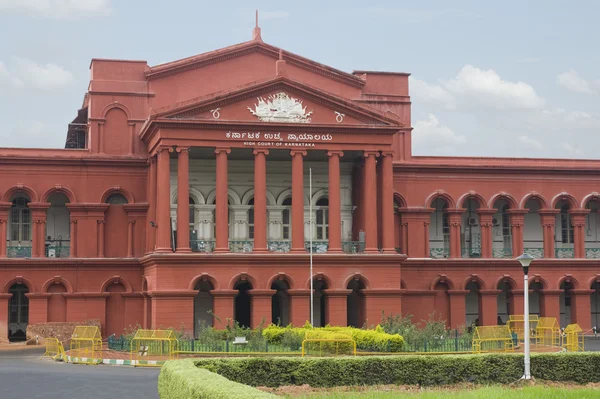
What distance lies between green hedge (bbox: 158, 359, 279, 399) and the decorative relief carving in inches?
891

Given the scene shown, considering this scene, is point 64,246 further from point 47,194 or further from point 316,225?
point 316,225

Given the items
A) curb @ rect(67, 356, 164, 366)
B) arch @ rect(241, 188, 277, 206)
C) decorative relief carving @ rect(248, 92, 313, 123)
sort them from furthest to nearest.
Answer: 1. arch @ rect(241, 188, 277, 206)
2. decorative relief carving @ rect(248, 92, 313, 123)
3. curb @ rect(67, 356, 164, 366)

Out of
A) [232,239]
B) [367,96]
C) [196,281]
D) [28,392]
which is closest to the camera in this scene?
[28,392]

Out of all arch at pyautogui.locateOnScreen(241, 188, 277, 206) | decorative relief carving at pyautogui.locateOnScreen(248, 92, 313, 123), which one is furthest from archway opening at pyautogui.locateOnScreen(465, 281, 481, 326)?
decorative relief carving at pyautogui.locateOnScreen(248, 92, 313, 123)

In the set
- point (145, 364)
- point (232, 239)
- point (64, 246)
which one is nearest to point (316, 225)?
point (232, 239)

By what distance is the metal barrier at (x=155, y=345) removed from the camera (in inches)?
1411

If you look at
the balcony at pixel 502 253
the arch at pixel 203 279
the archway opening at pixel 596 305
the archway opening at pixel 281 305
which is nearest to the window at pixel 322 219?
the archway opening at pixel 281 305

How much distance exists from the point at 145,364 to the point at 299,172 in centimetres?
1425

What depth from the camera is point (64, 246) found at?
4884 cm

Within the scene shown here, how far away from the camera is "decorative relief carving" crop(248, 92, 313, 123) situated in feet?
147

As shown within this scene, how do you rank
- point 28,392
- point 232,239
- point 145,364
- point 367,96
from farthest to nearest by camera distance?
point 367,96 → point 232,239 → point 145,364 → point 28,392

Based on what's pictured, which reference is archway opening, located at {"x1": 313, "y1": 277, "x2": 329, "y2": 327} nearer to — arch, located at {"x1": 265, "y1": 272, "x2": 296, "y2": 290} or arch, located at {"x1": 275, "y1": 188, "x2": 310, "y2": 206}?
arch, located at {"x1": 265, "y1": 272, "x2": 296, "y2": 290}

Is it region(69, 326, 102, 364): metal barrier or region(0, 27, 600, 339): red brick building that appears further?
region(0, 27, 600, 339): red brick building

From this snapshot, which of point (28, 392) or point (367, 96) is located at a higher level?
point (367, 96)
